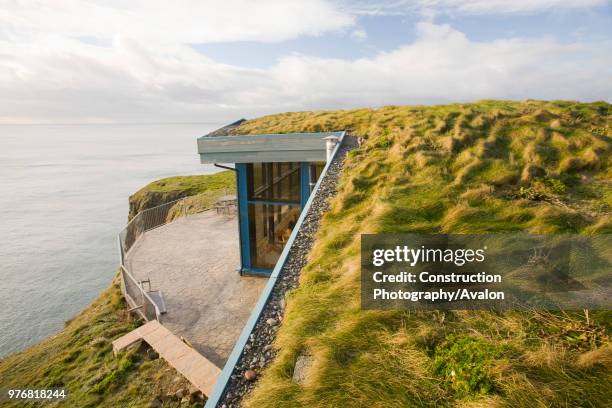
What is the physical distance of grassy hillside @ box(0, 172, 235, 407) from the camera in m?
6.49

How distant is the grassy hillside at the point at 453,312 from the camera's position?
9.31 ft

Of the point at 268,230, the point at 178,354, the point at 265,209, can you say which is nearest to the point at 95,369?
the point at 178,354

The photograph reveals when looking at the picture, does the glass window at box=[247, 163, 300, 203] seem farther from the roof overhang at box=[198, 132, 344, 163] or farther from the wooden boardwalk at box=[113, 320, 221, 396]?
the wooden boardwalk at box=[113, 320, 221, 396]

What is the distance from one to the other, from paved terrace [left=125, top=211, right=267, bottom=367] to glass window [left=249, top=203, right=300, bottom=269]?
0.88 meters

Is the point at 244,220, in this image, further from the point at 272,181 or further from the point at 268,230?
the point at 272,181

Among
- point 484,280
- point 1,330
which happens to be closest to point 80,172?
point 1,330

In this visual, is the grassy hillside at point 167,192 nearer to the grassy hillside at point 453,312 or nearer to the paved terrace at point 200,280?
the paved terrace at point 200,280

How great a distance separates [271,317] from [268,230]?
7756 mm

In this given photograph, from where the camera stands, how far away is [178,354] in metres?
7.11

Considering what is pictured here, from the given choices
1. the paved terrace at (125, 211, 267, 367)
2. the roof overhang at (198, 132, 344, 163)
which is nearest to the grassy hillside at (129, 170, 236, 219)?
the paved terrace at (125, 211, 267, 367)

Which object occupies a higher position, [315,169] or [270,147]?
[270,147]

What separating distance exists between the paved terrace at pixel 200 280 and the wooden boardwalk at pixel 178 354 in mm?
451

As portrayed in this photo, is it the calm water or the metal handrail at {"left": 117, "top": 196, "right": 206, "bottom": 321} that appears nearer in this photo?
the metal handrail at {"left": 117, "top": 196, "right": 206, "bottom": 321}

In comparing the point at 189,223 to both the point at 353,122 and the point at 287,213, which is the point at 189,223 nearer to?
the point at 287,213
